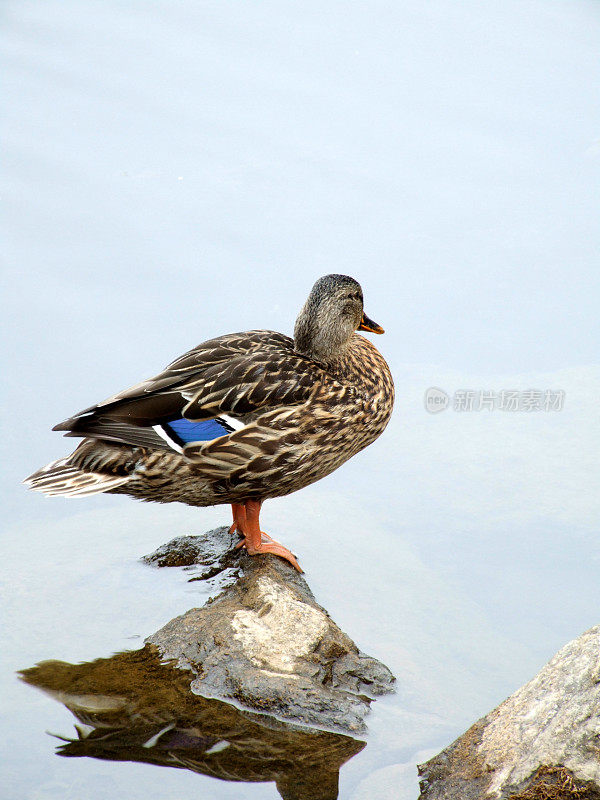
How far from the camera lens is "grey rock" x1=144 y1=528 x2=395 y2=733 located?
3840mm

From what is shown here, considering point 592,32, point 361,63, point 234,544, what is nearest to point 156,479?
point 234,544

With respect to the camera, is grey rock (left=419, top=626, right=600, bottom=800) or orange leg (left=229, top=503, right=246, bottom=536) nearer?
grey rock (left=419, top=626, right=600, bottom=800)

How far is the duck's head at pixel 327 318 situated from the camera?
16.2ft

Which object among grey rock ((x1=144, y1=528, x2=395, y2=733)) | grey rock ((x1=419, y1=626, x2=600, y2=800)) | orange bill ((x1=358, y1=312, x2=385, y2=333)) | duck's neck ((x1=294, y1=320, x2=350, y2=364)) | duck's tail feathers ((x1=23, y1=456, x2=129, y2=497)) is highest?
orange bill ((x1=358, y1=312, x2=385, y2=333))

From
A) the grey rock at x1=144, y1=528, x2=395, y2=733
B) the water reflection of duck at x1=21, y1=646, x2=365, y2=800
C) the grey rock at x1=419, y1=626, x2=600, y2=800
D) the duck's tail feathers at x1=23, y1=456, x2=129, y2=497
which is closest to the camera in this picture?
the grey rock at x1=419, y1=626, x2=600, y2=800

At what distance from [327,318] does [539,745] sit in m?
2.37

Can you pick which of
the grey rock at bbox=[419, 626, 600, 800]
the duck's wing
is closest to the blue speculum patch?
the duck's wing

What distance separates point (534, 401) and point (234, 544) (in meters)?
2.28

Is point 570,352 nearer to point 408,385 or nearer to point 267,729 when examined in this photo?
point 408,385

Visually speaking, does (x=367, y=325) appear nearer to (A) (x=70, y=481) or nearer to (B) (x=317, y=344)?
(B) (x=317, y=344)

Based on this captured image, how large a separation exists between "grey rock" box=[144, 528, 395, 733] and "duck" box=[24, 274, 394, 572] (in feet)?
1.59

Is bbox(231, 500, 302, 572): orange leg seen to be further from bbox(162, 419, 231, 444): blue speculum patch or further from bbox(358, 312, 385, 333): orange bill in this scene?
bbox(358, 312, 385, 333): orange bill

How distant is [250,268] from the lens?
22.5 feet

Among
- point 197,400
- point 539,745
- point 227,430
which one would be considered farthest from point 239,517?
point 539,745
